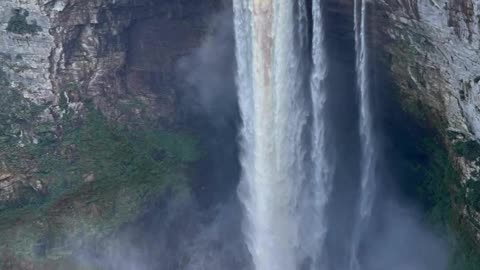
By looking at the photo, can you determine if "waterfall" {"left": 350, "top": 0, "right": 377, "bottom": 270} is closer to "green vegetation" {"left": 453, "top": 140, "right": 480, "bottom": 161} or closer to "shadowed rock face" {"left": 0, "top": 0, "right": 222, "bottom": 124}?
"green vegetation" {"left": 453, "top": 140, "right": 480, "bottom": 161}

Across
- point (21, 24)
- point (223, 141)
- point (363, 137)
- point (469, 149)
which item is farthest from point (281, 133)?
point (21, 24)

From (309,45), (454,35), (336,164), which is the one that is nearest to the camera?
(454,35)

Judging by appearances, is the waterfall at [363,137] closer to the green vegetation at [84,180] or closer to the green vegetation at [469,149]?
the green vegetation at [469,149]

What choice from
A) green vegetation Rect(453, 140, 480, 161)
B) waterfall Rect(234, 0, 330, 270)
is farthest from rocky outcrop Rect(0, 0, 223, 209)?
green vegetation Rect(453, 140, 480, 161)

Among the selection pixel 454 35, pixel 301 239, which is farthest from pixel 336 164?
pixel 454 35

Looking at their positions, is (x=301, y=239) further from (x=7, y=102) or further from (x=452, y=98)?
(x=7, y=102)

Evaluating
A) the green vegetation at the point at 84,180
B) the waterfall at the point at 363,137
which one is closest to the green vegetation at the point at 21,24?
the green vegetation at the point at 84,180
